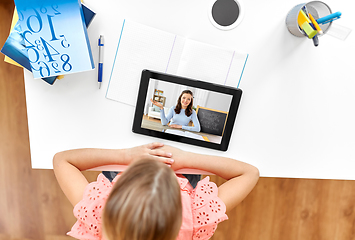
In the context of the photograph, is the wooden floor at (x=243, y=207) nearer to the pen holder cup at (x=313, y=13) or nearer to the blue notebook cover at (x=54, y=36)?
the blue notebook cover at (x=54, y=36)

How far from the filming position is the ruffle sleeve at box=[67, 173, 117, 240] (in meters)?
0.59

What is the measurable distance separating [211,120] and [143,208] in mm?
351

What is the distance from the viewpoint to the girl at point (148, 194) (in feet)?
1.33

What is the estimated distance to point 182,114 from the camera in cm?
68

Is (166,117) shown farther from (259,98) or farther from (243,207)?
(243,207)

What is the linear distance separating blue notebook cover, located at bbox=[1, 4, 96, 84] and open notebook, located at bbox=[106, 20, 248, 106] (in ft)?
0.29

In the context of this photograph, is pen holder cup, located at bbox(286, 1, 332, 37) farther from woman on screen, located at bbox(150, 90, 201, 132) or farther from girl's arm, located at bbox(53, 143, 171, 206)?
girl's arm, located at bbox(53, 143, 171, 206)

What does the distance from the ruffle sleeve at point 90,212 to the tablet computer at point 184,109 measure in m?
0.18

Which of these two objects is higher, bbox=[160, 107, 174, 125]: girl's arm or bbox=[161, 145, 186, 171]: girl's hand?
bbox=[160, 107, 174, 125]: girl's arm

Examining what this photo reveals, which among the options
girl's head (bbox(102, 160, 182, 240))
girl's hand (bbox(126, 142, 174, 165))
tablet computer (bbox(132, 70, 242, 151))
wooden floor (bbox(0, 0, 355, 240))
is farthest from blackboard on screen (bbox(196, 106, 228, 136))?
wooden floor (bbox(0, 0, 355, 240))

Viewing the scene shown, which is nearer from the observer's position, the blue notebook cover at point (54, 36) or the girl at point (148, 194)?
the girl at point (148, 194)

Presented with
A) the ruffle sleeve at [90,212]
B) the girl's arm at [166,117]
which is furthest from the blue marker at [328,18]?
the ruffle sleeve at [90,212]

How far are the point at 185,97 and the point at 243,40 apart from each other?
0.22 m

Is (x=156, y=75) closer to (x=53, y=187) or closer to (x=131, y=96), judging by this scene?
(x=131, y=96)
